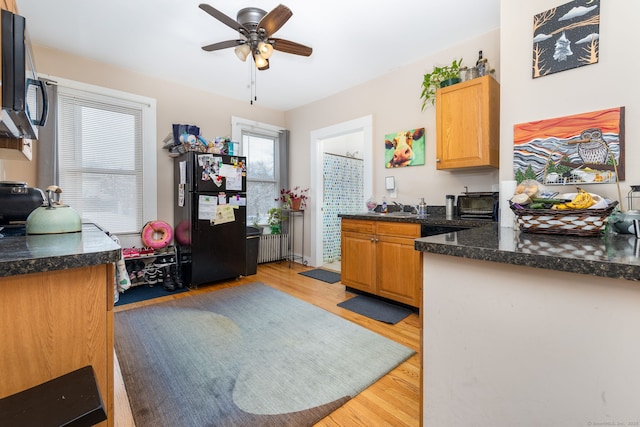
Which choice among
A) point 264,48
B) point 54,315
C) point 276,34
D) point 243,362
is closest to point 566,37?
point 264,48

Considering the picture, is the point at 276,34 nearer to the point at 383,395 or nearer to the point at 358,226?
the point at 358,226

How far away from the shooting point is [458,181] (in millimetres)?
2871

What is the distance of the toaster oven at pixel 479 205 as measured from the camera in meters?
2.33

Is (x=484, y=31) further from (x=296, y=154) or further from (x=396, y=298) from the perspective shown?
(x=296, y=154)

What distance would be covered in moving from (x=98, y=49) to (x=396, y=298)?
4.01 m

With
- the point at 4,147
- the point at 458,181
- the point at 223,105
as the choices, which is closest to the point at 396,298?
the point at 458,181

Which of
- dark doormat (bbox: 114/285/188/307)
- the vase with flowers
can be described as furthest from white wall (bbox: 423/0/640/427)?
the vase with flowers

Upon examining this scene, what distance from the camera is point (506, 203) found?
1.58 meters

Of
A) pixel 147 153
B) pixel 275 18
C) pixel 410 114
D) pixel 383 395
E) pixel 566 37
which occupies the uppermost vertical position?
pixel 275 18

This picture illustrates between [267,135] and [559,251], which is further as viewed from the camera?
[267,135]

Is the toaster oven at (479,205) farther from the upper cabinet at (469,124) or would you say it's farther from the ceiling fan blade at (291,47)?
the ceiling fan blade at (291,47)

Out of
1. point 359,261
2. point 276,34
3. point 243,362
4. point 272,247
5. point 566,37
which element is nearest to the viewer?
point 566,37

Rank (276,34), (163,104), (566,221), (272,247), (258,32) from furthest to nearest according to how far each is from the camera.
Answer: (272,247) → (163,104) → (276,34) → (258,32) → (566,221)

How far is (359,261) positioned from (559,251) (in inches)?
89.5
